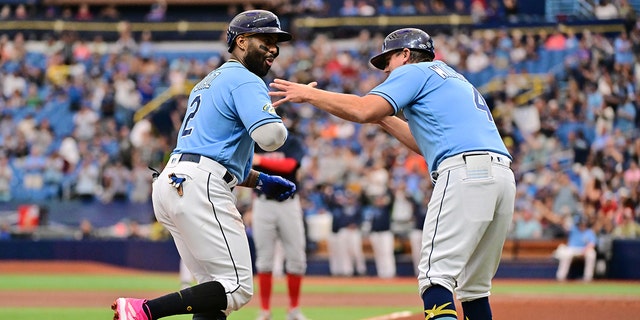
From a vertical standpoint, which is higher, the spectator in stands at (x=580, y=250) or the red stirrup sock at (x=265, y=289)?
the red stirrup sock at (x=265, y=289)

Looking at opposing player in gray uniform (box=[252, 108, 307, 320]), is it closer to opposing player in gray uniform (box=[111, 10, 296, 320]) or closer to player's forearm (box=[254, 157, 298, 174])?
player's forearm (box=[254, 157, 298, 174])

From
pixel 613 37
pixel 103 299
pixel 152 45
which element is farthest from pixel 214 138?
pixel 152 45

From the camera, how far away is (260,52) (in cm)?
662

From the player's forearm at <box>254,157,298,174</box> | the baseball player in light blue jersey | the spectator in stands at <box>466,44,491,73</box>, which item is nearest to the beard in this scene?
the baseball player in light blue jersey

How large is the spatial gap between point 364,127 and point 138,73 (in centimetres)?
671

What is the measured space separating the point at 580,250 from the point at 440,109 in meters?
12.5

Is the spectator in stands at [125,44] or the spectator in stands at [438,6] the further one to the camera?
the spectator in stands at [125,44]

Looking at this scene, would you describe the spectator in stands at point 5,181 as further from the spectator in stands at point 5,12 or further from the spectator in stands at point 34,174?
the spectator in stands at point 5,12

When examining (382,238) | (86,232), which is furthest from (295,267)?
(86,232)

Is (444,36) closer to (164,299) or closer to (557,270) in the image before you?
(557,270)

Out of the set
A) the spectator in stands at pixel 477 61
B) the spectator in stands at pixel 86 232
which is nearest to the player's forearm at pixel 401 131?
the spectator in stands at pixel 86 232

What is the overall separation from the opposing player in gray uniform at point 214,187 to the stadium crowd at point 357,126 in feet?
42.4

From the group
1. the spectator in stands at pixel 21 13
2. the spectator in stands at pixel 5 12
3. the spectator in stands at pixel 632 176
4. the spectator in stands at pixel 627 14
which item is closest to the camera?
the spectator in stands at pixel 632 176

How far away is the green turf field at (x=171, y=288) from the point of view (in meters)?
11.5
